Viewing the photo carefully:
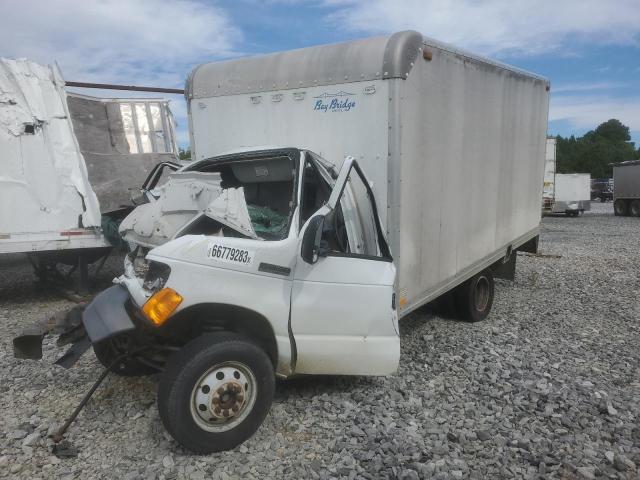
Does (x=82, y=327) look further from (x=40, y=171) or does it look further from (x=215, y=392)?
(x=40, y=171)

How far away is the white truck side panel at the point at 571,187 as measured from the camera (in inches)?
1107

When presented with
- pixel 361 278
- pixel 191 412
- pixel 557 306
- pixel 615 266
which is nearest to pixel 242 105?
pixel 361 278

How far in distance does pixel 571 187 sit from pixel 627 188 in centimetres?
296

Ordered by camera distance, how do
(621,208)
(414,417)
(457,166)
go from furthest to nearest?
(621,208)
(457,166)
(414,417)

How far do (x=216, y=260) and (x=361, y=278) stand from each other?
3.85ft

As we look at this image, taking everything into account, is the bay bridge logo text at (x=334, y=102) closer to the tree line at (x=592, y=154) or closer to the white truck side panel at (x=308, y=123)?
the white truck side panel at (x=308, y=123)

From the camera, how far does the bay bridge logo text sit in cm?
475

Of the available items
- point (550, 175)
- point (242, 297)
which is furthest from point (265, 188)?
point (550, 175)

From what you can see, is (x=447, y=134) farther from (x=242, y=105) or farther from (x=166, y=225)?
(x=166, y=225)

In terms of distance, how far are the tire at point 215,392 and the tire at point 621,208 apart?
30.1m

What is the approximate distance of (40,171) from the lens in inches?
304

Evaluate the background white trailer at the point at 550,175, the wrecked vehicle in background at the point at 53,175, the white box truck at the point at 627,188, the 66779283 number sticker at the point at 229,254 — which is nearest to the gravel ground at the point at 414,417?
the 66779283 number sticker at the point at 229,254

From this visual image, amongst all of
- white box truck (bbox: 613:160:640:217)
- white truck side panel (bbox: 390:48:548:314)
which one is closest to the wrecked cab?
white truck side panel (bbox: 390:48:548:314)

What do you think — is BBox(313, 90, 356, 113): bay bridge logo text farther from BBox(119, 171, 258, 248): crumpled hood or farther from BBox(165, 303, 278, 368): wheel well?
BBox(165, 303, 278, 368): wheel well
